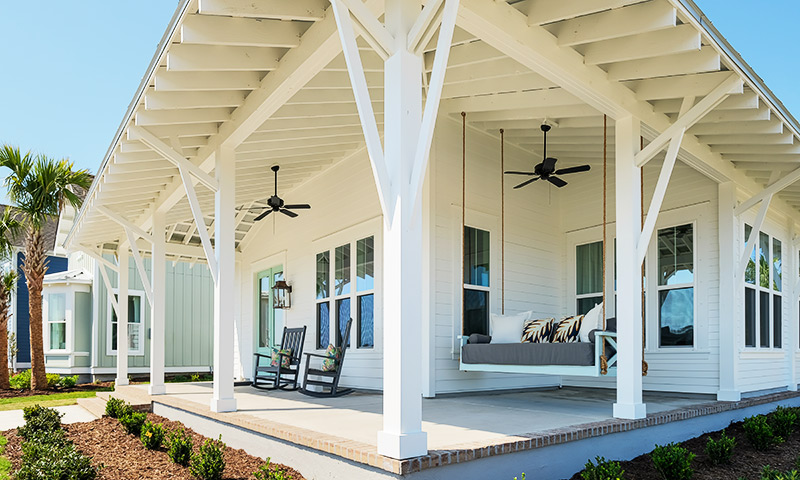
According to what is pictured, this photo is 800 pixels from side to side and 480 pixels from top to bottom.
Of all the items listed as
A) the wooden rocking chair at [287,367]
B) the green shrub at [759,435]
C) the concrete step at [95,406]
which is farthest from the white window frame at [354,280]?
the green shrub at [759,435]

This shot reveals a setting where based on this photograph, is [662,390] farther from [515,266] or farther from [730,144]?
[730,144]

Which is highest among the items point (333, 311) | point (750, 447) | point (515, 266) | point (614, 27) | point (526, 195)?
point (614, 27)

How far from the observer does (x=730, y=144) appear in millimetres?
6223

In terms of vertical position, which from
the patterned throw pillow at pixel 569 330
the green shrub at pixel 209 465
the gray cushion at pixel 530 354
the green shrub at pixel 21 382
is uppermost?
the patterned throw pillow at pixel 569 330

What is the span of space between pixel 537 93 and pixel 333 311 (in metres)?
4.13

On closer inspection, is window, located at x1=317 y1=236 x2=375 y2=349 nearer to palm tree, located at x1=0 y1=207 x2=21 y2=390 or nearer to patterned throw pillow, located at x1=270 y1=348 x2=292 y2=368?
patterned throw pillow, located at x1=270 y1=348 x2=292 y2=368

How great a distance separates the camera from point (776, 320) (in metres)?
8.09

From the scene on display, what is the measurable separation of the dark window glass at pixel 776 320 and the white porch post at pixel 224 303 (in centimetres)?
668

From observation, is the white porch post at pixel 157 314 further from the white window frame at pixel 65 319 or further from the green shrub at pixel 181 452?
the white window frame at pixel 65 319

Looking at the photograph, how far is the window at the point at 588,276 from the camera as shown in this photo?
26.0 feet

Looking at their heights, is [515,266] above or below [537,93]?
below

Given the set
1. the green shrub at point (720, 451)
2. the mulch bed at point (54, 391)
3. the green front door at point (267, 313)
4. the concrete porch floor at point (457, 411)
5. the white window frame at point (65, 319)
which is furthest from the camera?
the white window frame at point (65, 319)

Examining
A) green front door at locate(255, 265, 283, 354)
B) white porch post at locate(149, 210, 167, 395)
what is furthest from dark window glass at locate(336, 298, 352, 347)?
white porch post at locate(149, 210, 167, 395)

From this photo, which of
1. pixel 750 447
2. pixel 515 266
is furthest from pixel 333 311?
pixel 750 447
